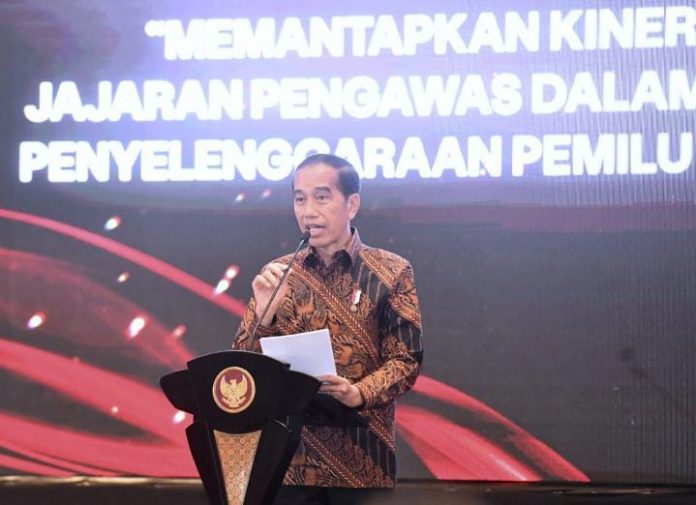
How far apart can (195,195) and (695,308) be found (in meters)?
1.93

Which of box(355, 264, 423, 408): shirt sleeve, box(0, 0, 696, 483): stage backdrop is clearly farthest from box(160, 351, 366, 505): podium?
box(0, 0, 696, 483): stage backdrop

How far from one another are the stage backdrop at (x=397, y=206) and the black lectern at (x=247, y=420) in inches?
69.4

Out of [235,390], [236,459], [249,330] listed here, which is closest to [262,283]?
[249,330]

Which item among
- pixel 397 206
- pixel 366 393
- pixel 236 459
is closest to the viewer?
pixel 236 459

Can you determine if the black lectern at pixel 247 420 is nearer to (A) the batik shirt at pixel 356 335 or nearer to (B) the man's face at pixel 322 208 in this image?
(A) the batik shirt at pixel 356 335

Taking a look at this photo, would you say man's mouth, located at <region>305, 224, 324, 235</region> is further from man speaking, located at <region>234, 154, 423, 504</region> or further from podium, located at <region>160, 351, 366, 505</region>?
podium, located at <region>160, 351, 366, 505</region>

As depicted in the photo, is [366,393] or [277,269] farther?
[277,269]

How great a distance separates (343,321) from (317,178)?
1.18ft

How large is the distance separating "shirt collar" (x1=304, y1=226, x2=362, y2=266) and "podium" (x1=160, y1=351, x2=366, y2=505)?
0.47m

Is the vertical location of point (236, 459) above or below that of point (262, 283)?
below

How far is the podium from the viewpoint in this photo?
211 centimetres

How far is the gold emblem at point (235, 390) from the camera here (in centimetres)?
213

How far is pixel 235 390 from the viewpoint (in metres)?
2.13

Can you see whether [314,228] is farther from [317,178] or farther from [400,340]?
[400,340]
